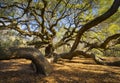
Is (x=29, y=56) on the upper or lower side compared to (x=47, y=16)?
lower

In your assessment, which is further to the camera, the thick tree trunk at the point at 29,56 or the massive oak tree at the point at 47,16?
the massive oak tree at the point at 47,16

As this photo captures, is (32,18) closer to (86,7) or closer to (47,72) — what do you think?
(86,7)

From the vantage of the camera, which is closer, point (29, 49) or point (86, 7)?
point (29, 49)

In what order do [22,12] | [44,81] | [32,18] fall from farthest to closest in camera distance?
1. [32,18]
2. [22,12]
3. [44,81]

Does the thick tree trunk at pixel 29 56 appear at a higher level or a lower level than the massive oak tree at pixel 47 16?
lower

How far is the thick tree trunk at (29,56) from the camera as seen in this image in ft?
21.0

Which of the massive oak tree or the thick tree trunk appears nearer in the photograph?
the thick tree trunk

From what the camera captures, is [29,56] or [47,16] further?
[47,16]

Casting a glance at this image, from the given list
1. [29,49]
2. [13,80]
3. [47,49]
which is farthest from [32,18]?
[13,80]

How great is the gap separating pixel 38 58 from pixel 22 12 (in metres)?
6.15

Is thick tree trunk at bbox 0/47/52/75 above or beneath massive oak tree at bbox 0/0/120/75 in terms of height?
beneath

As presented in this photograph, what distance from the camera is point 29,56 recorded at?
6.80 metres

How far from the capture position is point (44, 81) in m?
6.13

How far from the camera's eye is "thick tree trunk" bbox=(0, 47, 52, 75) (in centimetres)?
639
